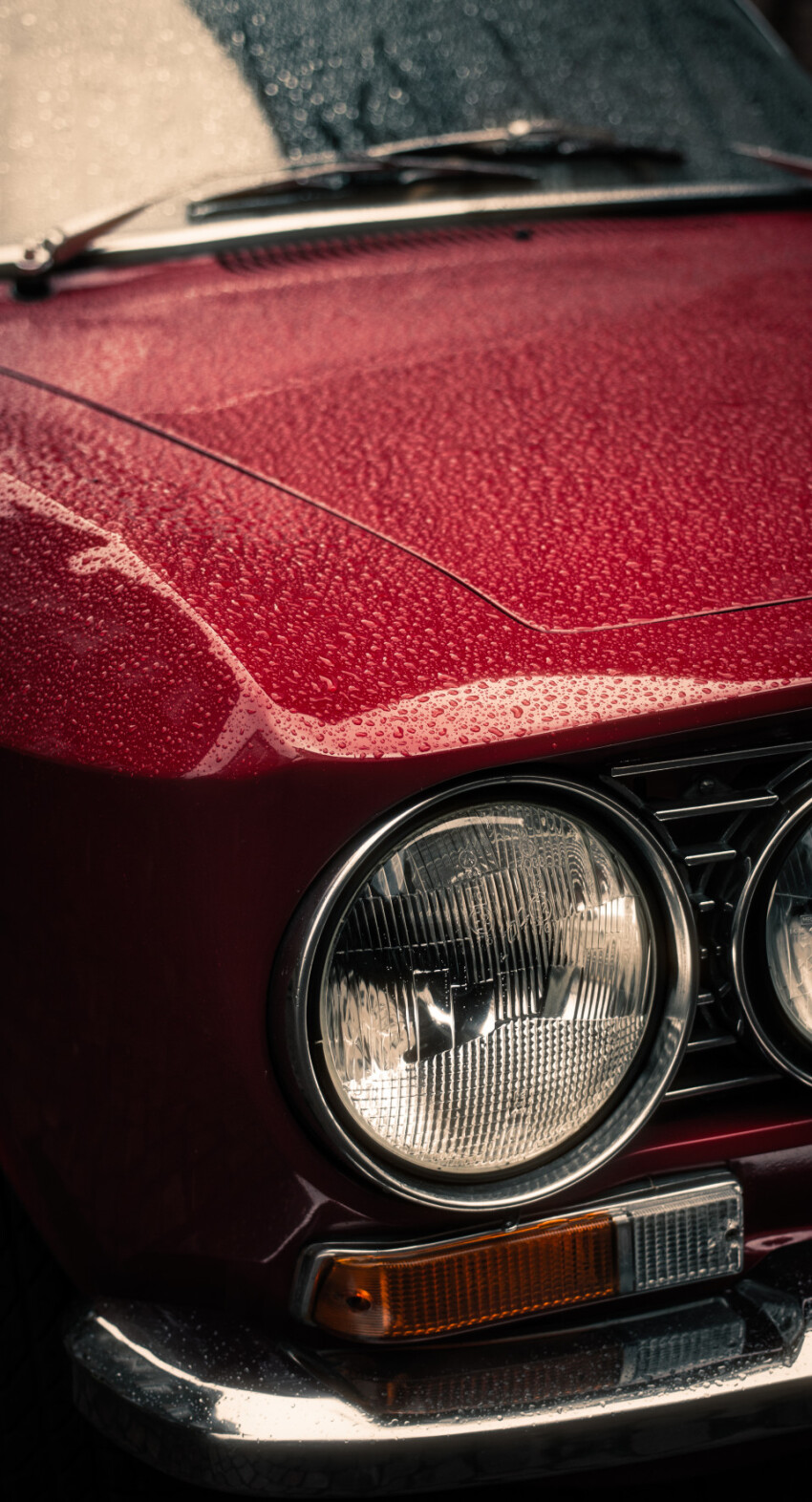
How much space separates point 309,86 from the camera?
6.32ft

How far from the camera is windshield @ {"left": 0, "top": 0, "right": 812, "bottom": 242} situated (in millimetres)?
1831

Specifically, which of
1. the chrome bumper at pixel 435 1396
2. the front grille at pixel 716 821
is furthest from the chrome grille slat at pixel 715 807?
the chrome bumper at pixel 435 1396

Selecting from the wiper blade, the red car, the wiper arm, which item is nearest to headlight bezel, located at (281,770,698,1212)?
the red car

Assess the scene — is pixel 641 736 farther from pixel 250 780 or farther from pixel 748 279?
pixel 748 279

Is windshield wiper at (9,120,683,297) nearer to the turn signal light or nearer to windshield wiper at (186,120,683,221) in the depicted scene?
windshield wiper at (186,120,683,221)

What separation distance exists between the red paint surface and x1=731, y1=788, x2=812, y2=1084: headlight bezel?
79 millimetres

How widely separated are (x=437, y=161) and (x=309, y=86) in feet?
0.72

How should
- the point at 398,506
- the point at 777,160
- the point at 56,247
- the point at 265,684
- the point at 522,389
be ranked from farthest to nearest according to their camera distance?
the point at 777,160 < the point at 56,247 < the point at 522,389 < the point at 398,506 < the point at 265,684

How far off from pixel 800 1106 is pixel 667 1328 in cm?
23

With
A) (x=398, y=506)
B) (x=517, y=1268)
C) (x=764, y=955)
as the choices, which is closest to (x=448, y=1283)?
(x=517, y=1268)

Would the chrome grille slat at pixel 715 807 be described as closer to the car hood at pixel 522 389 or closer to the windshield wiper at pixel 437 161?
the car hood at pixel 522 389

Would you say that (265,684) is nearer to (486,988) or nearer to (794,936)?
(486,988)

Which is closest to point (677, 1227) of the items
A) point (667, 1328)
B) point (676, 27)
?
point (667, 1328)

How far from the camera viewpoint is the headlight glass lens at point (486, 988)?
1.02 metres
